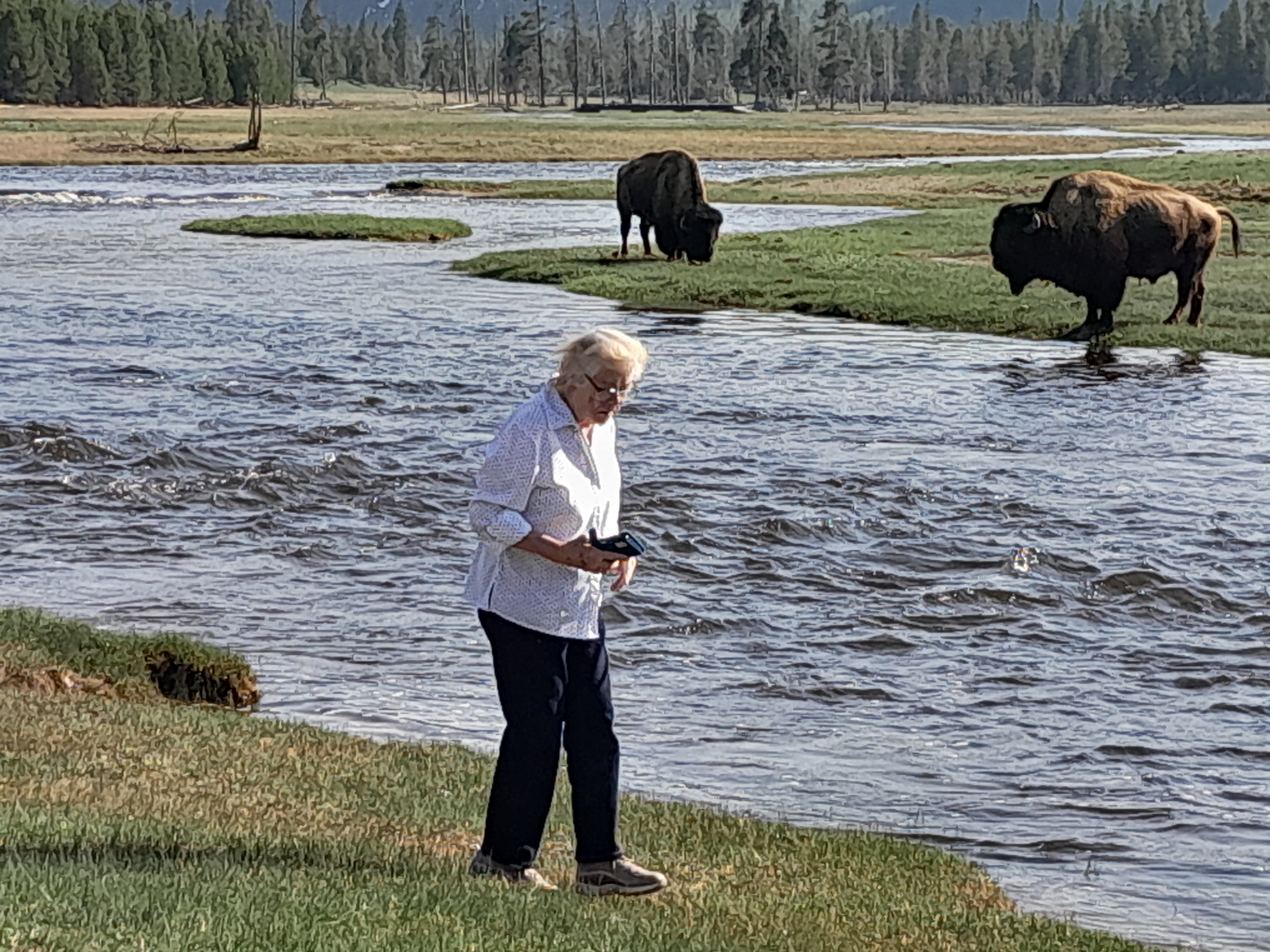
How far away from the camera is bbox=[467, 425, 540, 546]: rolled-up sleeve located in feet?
22.0

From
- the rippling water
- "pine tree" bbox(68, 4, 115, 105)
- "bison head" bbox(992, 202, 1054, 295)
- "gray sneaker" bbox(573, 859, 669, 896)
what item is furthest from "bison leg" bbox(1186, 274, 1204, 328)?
"pine tree" bbox(68, 4, 115, 105)

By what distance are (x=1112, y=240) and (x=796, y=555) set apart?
41.8 ft

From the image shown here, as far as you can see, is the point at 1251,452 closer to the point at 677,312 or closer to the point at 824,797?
the point at 824,797

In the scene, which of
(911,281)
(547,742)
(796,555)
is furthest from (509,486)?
(911,281)

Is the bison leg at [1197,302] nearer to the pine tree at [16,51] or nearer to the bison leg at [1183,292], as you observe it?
the bison leg at [1183,292]

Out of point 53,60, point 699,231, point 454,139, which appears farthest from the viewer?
point 53,60

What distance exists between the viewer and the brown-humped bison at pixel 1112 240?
27.1m

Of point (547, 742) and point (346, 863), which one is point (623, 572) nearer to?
point (547, 742)

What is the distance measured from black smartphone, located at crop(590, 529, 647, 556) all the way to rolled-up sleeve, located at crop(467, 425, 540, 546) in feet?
0.79

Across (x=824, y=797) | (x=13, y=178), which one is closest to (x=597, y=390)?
(x=824, y=797)

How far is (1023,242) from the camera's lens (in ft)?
92.1

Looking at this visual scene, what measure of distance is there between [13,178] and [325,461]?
63.5 metres

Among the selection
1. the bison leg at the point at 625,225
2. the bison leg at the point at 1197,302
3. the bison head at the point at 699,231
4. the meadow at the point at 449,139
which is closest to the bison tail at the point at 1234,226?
the bison leg at the point at 1197,302

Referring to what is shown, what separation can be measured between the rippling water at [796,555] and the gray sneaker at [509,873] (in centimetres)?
246
